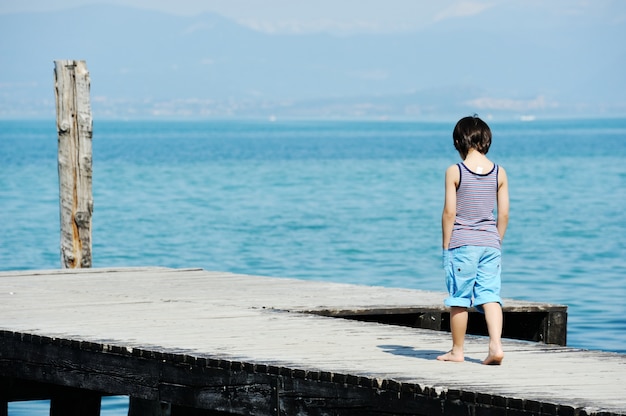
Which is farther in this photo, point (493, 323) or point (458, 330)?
point (458, 330)

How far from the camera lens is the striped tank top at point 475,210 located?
23.3ft

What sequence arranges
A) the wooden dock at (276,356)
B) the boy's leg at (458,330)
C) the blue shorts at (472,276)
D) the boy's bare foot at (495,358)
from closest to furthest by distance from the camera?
1. the wooden dock at (276,356)
2. the boy's bare foot at (495,358)
3. the blue shorts at (472,276)
4. the boy's leg at (458,330)

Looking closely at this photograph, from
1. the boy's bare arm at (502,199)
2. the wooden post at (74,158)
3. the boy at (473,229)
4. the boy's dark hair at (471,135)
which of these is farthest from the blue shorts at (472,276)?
the wooden post at (74,158)

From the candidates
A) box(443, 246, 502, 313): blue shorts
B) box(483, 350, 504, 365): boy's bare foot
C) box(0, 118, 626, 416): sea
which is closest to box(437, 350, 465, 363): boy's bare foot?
box(483, 350, 504, 365): boy's bare foot

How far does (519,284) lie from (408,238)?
1046cm

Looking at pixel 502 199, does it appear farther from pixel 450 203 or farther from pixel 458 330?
pixel 458 330

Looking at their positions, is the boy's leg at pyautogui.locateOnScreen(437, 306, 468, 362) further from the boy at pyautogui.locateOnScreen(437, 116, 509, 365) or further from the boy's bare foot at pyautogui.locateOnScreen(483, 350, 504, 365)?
the boy's bare foot at pyautogui.locateOnScreen(483, 350, 504, 365)

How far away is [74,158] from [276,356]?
21.6 ft

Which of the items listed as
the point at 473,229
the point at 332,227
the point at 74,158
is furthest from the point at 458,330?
the point at 332,227

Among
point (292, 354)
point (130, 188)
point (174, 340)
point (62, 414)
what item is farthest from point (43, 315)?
point (130, 188)

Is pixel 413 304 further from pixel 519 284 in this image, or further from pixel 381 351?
pixel 519 284

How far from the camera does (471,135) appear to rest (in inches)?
281

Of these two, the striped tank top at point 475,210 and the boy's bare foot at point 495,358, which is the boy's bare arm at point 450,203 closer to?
the striped tank top at point 475,210

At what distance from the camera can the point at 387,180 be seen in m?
60.2
